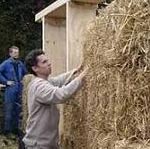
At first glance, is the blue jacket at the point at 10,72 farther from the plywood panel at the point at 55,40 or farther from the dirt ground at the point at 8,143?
the plywood panel at the point at 55,40

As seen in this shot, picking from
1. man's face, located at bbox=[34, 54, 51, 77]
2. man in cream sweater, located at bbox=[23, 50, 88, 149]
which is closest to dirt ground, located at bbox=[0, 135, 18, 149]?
man in cream sweater, located at bbox=[23, 50, 88, 149]

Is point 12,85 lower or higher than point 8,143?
higher

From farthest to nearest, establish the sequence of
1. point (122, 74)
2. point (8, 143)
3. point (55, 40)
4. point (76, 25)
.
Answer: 1. point (8, 143)
2. point (55, 40)
3. point (76, 25)
4. point (122, 74)

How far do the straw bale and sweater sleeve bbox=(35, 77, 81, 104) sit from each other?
0.21 metres

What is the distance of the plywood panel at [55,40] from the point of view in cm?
656

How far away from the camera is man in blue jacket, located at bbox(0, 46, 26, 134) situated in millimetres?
9266

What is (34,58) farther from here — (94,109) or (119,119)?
(119,119)

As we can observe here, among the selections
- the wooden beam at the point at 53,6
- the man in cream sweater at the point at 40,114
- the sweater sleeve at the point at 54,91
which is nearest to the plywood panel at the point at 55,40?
the wooden beam at the point at 53,6

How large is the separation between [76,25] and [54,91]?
3.11 feet

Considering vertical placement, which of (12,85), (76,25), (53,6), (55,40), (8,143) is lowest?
(8,143)

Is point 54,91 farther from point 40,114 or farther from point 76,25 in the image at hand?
point 76,25

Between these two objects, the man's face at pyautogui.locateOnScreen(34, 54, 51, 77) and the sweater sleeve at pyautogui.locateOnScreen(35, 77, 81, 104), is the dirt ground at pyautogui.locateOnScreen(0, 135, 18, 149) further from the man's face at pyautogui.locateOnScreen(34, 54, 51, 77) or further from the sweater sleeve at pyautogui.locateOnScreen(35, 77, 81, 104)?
the sweater sleeve at pyautogui.locateOnScreen(35, 77, 81, 104)

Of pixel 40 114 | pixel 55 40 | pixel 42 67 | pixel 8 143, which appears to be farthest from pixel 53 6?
pixel 8 143

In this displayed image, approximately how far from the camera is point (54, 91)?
458 cm
